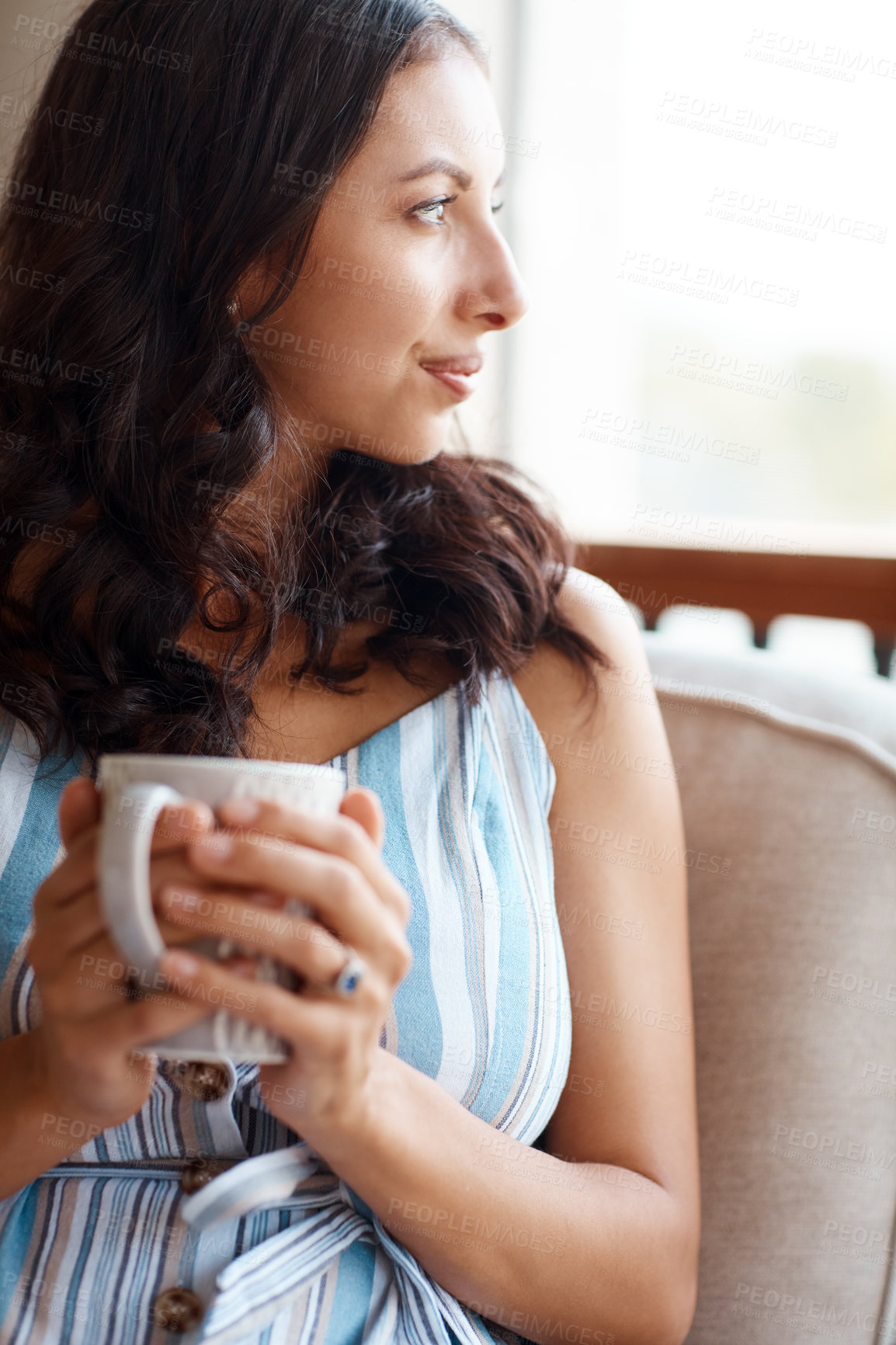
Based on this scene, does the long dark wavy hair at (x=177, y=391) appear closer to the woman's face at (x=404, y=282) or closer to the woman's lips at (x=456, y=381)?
the woman's face at (x=404, y=282)

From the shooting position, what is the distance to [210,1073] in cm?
73

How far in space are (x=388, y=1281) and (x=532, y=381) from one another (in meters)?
2.12

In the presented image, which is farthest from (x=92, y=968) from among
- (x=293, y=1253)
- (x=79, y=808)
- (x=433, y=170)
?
(x=433, y=170)

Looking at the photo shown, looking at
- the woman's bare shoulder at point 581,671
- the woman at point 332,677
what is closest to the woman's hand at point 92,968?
Answer: the woman at point 332,677

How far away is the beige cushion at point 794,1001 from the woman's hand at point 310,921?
53 centimetres

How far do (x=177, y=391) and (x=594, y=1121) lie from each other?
0.75 m

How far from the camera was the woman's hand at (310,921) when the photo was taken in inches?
18.2

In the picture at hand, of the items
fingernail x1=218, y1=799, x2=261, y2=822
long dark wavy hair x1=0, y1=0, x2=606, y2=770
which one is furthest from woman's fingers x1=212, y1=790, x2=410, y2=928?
long dark wavy hair x1=0, y1=0, x2=606, y2=770

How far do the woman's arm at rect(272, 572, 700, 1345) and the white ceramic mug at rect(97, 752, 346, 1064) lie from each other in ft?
0.57

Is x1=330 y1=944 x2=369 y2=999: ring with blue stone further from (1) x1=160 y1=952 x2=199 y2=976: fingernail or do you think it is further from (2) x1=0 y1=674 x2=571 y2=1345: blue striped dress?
(2) x1=0 y1=674 x2=571 y2=1345: blue striped dress

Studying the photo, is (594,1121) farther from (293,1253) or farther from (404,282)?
(404,282)

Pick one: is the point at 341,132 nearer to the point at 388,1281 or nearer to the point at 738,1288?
the point at 388,1281

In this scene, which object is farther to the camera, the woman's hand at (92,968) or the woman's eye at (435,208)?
the woman's eye at (435,208)

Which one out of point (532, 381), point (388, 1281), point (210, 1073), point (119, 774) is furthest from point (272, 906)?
point (532, 381)
